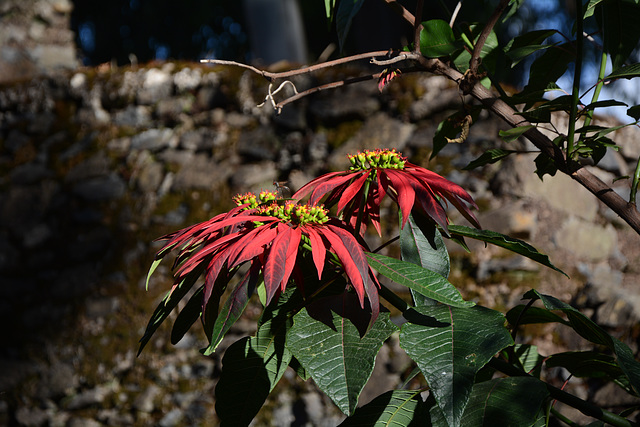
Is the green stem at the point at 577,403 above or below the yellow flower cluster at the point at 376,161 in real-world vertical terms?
below

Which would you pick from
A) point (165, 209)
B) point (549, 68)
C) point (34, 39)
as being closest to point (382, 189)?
point (549, 68)

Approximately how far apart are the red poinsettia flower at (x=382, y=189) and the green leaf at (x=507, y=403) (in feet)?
0.56

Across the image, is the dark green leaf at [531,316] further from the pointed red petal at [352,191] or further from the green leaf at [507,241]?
the pointed red petal at [352,191]

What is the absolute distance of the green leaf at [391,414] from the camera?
21.6 inches

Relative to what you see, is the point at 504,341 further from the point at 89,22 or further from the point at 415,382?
the point at 89,22

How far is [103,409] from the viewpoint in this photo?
2.24 metres

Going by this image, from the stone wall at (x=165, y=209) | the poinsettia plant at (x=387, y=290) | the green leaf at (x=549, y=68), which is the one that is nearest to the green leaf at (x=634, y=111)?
the poinsettia plant at (x=387, y=290)

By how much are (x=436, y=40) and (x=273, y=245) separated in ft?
1.12

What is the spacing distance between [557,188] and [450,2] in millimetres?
3161

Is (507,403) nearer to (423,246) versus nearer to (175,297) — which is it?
(423,246)

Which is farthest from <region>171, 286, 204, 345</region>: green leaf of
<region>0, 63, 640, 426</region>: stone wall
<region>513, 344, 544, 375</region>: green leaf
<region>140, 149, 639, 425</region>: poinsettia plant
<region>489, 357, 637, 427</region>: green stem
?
<region>0, 63, 640, 426</region>: stone wall

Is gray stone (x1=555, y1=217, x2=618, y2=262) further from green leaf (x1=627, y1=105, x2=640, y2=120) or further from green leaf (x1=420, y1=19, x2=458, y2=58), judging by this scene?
green leaf (x1=420, y1=19, x2=458, y2=58)

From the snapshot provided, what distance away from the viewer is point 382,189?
2.00ft

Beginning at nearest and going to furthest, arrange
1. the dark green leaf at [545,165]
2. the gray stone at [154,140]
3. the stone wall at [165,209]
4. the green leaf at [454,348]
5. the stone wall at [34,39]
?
the green leaf at [454,348] < the dark green leaf at [545,165] < the stone wall at [165,209] < the gray stone at [154,140] < the stone wall at [34,39]
